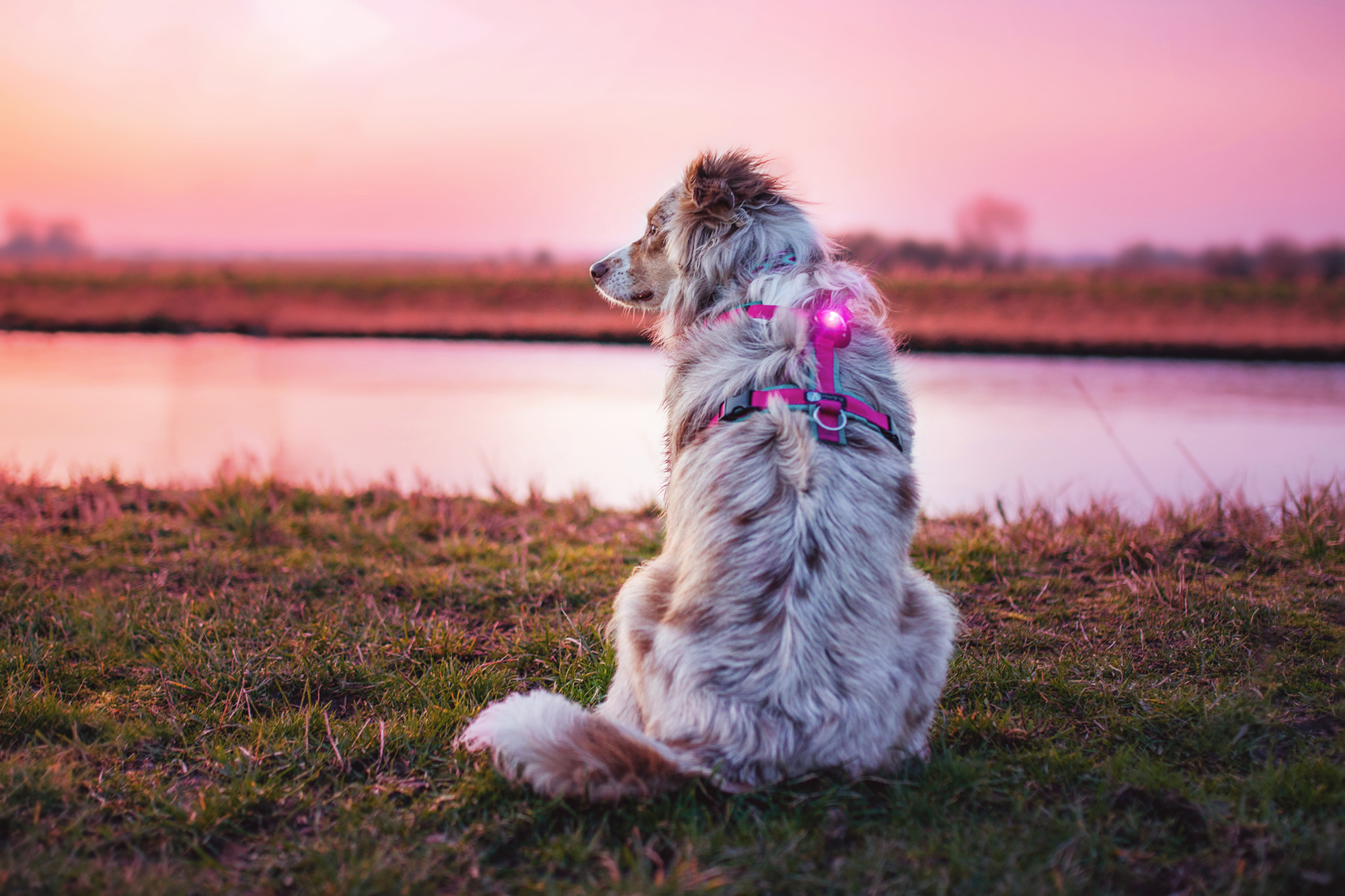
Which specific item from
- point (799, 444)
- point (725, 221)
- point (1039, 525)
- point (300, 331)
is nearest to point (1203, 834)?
point (799, 444)

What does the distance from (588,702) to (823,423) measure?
155 cm

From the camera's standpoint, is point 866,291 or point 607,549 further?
point 607,549

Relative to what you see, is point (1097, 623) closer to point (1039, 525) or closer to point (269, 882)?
point (1039, 525)

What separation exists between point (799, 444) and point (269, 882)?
73.0 inches

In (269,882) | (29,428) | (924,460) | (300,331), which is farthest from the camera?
(300,331)

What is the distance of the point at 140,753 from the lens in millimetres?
2865

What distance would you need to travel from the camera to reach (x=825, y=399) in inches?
101

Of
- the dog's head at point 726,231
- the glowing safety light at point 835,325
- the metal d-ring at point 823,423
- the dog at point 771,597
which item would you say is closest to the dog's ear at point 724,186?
the dog's head at point 726,231

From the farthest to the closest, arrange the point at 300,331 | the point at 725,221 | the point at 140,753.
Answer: the point at 300,331 < the point at 725,221 < the point at 140,753

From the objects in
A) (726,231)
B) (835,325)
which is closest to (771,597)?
(835,325)

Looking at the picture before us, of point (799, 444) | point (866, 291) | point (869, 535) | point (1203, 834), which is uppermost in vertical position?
point (866, 291)

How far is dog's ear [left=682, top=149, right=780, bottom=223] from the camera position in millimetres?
3217

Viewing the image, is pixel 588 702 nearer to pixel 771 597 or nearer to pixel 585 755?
pixel 585 755

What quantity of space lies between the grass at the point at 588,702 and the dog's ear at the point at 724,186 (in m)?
1.91
